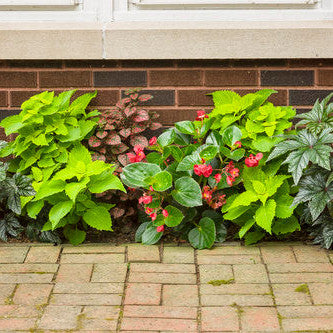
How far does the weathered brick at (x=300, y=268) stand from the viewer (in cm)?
331

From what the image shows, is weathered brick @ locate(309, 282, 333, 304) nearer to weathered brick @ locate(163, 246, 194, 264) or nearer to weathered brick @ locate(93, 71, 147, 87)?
weathered brick @ locate(163, 246, 194, 264)

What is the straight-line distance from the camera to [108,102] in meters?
3.97

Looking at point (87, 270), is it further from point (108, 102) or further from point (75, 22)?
point (75, 22)

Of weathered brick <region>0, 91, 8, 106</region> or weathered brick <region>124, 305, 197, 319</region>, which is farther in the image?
weathered brick <region>0, 91, 8, 106</region>

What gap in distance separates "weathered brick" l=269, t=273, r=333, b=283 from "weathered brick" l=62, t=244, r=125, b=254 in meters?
0.82

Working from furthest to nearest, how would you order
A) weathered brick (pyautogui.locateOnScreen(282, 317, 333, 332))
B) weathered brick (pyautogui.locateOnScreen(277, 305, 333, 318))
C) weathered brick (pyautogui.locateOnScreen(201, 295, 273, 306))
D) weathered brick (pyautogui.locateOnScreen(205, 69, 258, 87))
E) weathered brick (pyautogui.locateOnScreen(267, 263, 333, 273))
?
weathered brick (pyautogui.locateOnScreen(205, 69, 258, 87)), weathered brick (pyautogui.locateOnScreen(267, 263, 333, 273)), weathered brick (pyautogui.locateOnScreen(201, 295, 273, 306)), weathered brick (pyautogui.locateOnScreen(277, 305, 333, 318)), weathered brick (pyautogui.locateOnScreen(282, 317, 333, 332))

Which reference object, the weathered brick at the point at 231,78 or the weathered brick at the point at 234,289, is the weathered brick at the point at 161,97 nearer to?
the weathered brick at the point at 231,78

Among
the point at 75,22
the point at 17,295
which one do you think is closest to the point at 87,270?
the point at 17,295

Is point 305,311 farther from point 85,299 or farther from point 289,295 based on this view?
point 85,299

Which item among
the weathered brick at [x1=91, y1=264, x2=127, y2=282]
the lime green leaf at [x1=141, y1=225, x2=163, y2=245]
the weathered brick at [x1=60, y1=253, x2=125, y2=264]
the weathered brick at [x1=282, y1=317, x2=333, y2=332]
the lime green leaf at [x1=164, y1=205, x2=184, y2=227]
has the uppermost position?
the lime green leaf at [x1=164, y1=205, x2=184, y2=227]

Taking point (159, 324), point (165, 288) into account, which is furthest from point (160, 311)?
point (165, 288)

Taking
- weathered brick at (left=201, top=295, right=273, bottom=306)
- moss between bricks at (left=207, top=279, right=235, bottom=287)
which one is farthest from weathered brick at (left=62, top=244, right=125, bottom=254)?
weathered brick at (left=201, top=295, right=273, bottom=306)

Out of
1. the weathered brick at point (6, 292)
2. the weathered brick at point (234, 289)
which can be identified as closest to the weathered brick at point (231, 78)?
the weathered brick at point (234, 289)

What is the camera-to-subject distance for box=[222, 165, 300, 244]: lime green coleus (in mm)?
3502
